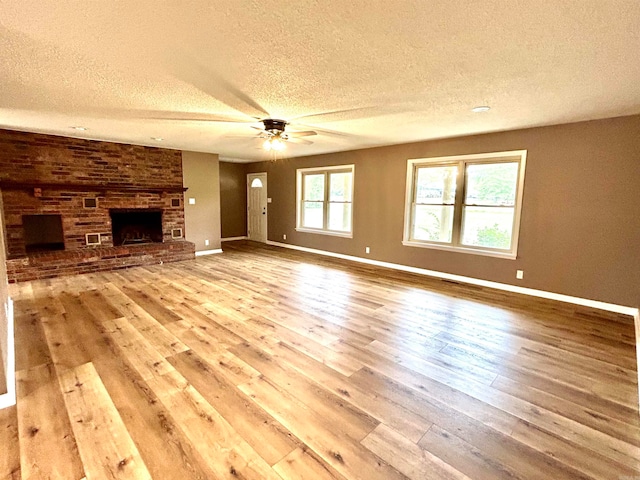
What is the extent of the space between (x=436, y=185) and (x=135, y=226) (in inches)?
247

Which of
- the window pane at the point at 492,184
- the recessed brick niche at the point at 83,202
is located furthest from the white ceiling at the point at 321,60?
the recessed brick niche at the point at 83,202

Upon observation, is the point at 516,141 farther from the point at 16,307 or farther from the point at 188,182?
the point at 16,307

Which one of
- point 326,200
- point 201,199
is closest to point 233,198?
point 201,199

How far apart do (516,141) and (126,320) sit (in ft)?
18.7

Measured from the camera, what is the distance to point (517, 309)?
12.9ft

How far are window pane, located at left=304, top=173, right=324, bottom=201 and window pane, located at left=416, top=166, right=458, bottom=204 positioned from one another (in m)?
2.55

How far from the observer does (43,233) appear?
18.4 feet

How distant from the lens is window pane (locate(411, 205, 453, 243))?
5.43 m

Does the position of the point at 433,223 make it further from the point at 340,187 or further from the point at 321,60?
the point at 321,60

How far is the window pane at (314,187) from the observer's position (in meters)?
7.52

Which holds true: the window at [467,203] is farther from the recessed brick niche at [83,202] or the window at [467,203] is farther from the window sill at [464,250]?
the recessed brick niche at [83,202]

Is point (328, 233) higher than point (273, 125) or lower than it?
lower

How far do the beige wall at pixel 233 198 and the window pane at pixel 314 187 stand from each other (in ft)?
8.52

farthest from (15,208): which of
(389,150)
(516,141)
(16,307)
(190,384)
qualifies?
(516,141)
